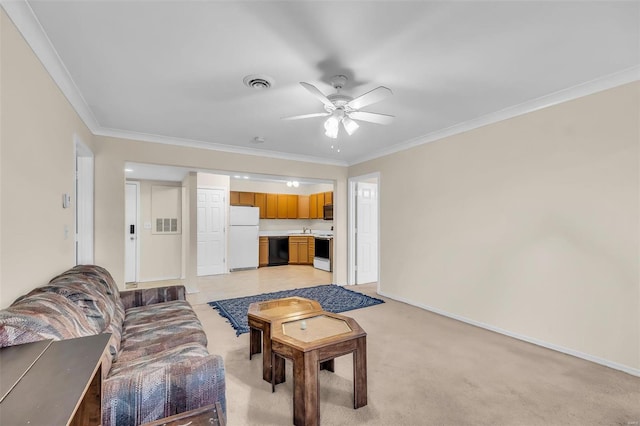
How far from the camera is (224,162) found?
176 inches

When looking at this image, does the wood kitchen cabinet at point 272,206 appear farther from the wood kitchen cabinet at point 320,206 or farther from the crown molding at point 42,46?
the crown molding at point 42,46

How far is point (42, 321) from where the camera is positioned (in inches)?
50.0

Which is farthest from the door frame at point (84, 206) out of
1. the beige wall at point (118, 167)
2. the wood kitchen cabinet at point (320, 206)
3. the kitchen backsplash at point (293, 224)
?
the wood kitchen cabinet at point (320, 206)

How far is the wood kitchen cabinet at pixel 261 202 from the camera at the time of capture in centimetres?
763

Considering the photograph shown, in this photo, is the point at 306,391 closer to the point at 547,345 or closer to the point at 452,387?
the point at 452,387

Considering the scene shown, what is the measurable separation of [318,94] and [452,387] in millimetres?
2370

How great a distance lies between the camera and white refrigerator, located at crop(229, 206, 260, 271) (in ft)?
23.0

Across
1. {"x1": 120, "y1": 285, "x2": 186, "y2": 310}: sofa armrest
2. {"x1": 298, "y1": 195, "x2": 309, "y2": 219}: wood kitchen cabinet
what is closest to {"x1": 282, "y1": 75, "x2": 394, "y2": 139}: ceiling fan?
{"x1": 120, "y1": 285, "x2": 186, "y2": 310}: sofa armrest

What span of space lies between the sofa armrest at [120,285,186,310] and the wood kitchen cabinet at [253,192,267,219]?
15.3 feet

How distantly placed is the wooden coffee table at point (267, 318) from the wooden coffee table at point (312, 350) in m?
0.09

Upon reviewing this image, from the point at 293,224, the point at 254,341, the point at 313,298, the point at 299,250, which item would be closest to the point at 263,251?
the point at 299,250

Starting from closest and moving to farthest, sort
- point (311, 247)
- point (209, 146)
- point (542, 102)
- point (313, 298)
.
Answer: point (542, 102) → point (209, 146) → point (313, 298) → point (311, 247)

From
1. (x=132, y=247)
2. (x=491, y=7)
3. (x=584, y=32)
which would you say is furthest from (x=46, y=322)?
(x=132, y=247)

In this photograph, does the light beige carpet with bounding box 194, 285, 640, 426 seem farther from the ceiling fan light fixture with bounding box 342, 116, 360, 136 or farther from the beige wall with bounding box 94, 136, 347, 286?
the ceiling fan light fixture with bounding box 342, 116, 360, 136
